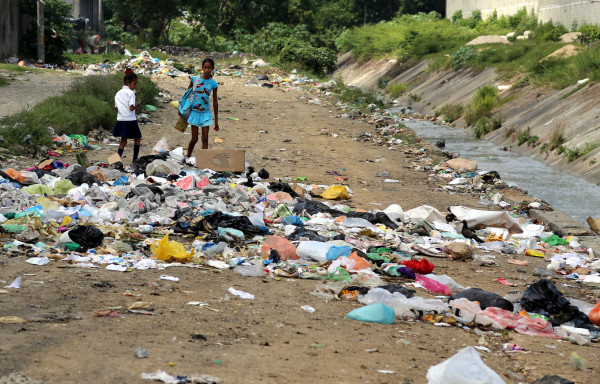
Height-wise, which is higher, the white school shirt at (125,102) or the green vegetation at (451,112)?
the white school shirt at (125,102)

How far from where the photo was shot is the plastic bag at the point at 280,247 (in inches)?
213

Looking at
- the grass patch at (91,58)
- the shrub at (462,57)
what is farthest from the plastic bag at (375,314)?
the grass patch at (91,58)

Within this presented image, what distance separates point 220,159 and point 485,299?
4.86 meters

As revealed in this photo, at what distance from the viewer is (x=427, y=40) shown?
29375 mm

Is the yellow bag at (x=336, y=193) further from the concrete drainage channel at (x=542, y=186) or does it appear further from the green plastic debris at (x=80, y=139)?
the green plastic debris at (x=80, y=139)

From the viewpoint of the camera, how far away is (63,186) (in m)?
6.98

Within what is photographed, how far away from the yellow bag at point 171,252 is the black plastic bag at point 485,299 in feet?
6.10

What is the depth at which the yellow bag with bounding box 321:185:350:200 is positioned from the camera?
8464 millimetres

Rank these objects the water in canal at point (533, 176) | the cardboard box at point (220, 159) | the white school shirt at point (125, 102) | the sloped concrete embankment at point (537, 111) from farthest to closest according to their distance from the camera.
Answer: the sloped concrete embankment at point (537, 111)
the water in canal at point (533, 176)
the cardboard box at point (220, 159)
the white school shirt at point (125, 102)

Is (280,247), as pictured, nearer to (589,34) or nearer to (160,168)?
(160,168)

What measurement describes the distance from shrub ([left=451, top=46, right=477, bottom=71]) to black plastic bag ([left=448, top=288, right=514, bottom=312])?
769 inches

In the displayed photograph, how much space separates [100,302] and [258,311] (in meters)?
0.88

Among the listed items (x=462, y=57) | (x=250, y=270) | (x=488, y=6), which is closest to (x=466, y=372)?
(x=250, y=270)

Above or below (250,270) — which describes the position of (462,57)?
above
